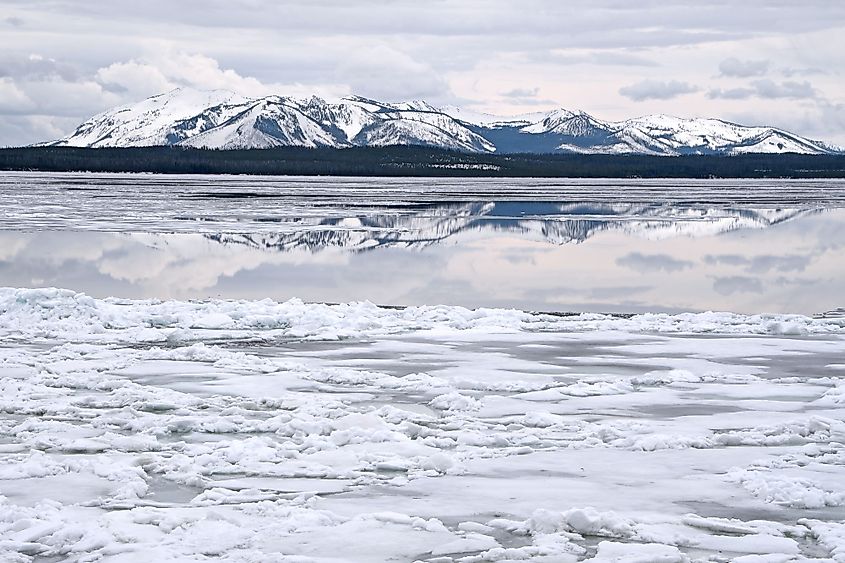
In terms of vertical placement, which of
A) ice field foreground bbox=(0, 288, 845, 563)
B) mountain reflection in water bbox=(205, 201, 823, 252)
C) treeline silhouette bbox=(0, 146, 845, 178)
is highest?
treeline silhouette bbox=(0, 146, 845, 178)

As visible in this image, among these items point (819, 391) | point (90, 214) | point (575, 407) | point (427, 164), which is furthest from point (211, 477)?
point (427, 164)

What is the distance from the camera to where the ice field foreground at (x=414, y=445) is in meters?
6.11

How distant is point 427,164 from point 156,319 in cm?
14145

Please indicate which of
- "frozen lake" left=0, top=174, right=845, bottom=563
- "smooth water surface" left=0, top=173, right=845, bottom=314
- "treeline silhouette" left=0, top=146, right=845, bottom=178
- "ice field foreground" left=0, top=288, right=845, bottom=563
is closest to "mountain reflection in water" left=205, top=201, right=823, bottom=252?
"smooth water surface" left=0, top=173, right=845, bottom=314

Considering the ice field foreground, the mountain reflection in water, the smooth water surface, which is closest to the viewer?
the ice field foreground

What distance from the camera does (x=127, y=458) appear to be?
766 centimetres

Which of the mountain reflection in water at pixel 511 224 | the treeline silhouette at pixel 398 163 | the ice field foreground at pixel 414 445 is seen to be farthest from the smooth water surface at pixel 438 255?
the treeline silhouette at pixel 398 163

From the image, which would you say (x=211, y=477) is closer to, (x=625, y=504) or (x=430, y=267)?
(x=625, y=504)

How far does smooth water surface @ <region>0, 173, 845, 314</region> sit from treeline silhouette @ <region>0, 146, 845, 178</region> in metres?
83.4

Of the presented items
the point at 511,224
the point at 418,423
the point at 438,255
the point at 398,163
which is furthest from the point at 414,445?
the point at 398,163

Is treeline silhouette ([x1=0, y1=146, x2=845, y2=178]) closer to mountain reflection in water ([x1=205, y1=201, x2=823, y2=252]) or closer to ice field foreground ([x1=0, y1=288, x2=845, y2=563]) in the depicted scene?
mountain reflection in water ([x1=205, y1=201, x2=823, y2=252])

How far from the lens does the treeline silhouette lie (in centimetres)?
13029

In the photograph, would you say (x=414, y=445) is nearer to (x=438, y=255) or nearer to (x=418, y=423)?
(x=418, y=423)

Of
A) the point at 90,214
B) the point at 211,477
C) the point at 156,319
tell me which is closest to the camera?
the point at 211,477
